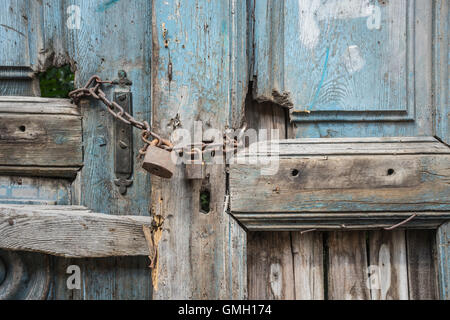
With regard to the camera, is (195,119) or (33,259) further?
(33,259)

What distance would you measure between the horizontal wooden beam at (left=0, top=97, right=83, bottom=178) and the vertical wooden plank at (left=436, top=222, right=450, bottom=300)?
3.09 ft

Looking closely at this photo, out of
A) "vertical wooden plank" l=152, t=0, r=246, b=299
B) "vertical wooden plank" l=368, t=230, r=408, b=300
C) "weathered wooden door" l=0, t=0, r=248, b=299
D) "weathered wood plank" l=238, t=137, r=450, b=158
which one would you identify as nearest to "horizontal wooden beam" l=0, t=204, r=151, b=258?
"weathered wooden door" l=0, t=0, r=248, b=299

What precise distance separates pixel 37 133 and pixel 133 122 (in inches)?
11.7

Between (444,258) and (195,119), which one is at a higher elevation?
(195,119)

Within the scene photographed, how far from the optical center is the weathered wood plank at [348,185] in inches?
31.8

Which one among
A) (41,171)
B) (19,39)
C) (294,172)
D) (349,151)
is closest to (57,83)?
(19,39)

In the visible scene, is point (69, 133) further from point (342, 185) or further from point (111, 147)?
point (342, 185)

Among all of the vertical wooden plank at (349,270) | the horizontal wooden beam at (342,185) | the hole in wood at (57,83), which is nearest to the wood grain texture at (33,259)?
the hole in wood at (57,83)

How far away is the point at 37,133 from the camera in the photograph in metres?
0.90

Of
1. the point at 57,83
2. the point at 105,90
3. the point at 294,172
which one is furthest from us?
the point at 57,83

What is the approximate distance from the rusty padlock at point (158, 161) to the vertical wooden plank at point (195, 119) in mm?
90

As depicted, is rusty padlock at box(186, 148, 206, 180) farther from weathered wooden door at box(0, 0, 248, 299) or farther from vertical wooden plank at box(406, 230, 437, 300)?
vertical wooden plank at box(406, 230, 437, 300)

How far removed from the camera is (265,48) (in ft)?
2.80

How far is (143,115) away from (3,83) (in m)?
0.41
